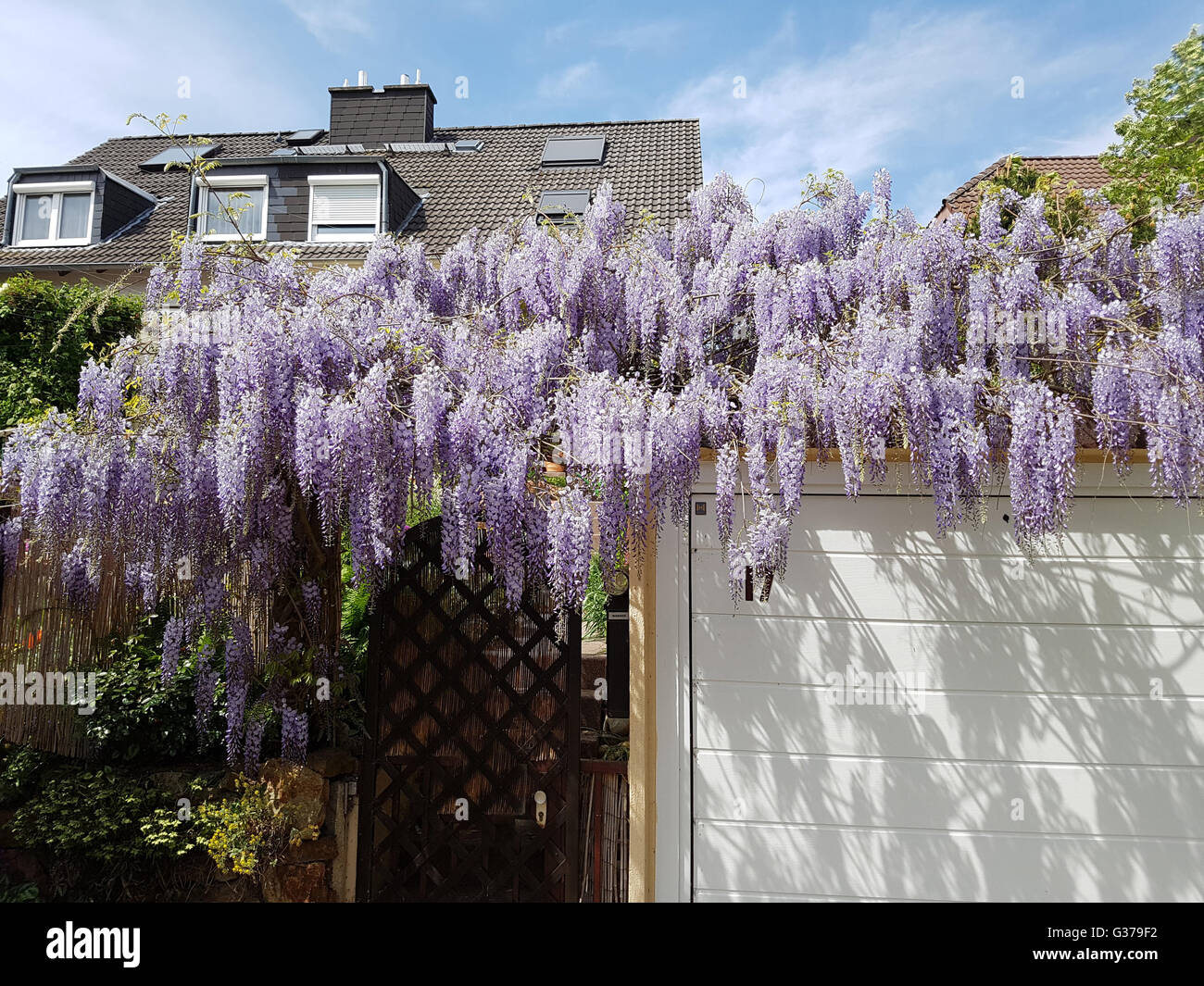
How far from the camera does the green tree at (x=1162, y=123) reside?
8516mm

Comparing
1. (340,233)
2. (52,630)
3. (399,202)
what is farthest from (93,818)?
(399,202)

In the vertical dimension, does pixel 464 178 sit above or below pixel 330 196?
above

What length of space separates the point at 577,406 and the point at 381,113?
482 inches

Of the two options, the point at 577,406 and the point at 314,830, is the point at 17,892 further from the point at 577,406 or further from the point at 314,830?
the point at 577,406

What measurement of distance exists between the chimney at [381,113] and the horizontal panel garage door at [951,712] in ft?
39.4

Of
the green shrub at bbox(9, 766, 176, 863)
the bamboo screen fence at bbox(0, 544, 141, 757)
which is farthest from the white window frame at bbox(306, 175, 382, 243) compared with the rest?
the green shrub at bbox(9, 766, 176, 863)

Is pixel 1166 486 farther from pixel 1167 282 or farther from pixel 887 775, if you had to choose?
pixel 887 775

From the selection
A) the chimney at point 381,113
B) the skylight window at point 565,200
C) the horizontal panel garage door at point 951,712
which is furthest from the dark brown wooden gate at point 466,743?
the chimney at point 381,113

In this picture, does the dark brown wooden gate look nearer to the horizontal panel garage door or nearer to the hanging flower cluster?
the hanging flower cluster

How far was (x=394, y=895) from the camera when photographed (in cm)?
354

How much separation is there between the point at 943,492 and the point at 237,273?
10.9ft

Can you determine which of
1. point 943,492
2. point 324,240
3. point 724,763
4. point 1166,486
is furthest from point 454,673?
point 324,240

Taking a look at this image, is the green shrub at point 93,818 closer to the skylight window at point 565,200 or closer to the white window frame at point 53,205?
the skylight window at point 565,200

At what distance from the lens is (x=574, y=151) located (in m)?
12.2
